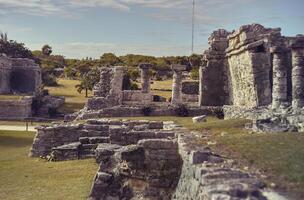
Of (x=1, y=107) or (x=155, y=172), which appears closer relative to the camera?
(x=155, y=172)

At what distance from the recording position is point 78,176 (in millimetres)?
16000

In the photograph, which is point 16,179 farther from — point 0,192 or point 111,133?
point 111,133

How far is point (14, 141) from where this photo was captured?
84.3 feet

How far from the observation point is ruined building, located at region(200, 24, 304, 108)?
18547 mm

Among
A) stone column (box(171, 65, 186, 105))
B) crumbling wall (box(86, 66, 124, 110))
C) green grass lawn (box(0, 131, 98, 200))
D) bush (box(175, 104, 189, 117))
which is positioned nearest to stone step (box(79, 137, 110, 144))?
green grass lawn (box(0, 131, 98, 200))

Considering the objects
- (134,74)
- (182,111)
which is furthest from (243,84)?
(134,74)

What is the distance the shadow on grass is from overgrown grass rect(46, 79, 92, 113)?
1551 cm

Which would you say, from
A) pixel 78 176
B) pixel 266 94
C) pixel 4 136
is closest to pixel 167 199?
pixel 78 176

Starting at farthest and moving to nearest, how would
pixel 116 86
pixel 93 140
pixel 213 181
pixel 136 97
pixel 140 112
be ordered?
pixel 136 97 → pixel 116 86 → pixel 140 112 → pixel 93 140 → pixel 213 181

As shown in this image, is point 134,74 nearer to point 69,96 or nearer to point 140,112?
point 69,96

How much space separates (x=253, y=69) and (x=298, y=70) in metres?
Result: 4.72

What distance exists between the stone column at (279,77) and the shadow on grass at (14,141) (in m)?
11.8

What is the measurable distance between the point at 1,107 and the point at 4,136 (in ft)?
43.7

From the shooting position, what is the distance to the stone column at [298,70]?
695 inches
